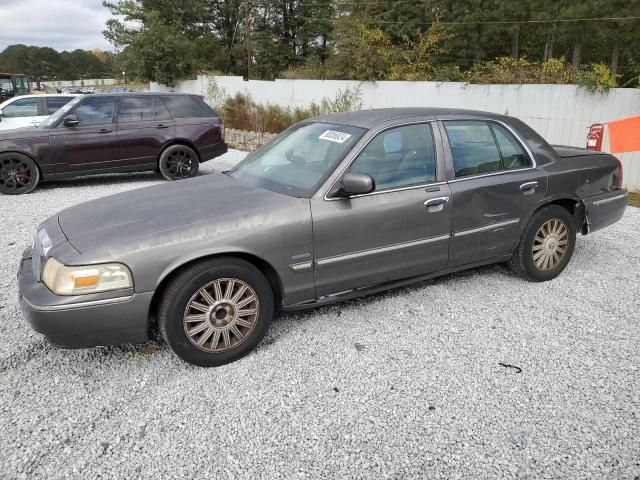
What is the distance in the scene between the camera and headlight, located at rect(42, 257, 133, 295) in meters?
2.72

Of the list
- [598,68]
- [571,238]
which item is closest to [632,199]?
[598,68]

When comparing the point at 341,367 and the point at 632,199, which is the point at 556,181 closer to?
the point at 341,367

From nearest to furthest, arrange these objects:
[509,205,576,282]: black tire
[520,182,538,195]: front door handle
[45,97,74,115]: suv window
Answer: [520,182,538,195]: front door handle < [509,205,576,282]: black tire < [45,97,74,115]: suv window

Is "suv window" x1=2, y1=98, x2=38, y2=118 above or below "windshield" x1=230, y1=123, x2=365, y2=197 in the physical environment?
above

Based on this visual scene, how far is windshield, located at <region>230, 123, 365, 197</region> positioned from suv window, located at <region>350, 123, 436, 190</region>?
162mm

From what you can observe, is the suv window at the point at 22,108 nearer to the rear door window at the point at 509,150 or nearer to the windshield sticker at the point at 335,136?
the windshield sticker at the point at 335,136

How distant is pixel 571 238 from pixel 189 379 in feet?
11.9

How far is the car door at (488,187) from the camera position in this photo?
12.6 feet

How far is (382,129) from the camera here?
358 centimetres

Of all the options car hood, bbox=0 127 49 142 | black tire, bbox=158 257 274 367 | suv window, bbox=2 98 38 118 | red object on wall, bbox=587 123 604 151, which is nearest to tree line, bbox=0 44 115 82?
suv window, bbox=2 98 38 118

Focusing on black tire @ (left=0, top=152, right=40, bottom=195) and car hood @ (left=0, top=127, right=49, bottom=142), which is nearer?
car hood @ (left=0, top=127, right=49, bottom=142)

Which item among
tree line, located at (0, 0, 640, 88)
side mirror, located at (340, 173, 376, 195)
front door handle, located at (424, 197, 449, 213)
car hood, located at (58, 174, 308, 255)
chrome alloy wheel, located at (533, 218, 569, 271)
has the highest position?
tree line, located at (0, 0, 640, 88)

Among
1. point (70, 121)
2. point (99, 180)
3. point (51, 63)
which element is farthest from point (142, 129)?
point (51, 63)

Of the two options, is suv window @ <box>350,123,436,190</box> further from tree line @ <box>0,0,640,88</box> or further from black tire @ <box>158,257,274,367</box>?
tree line @ <box>0,0,640,88</box>
